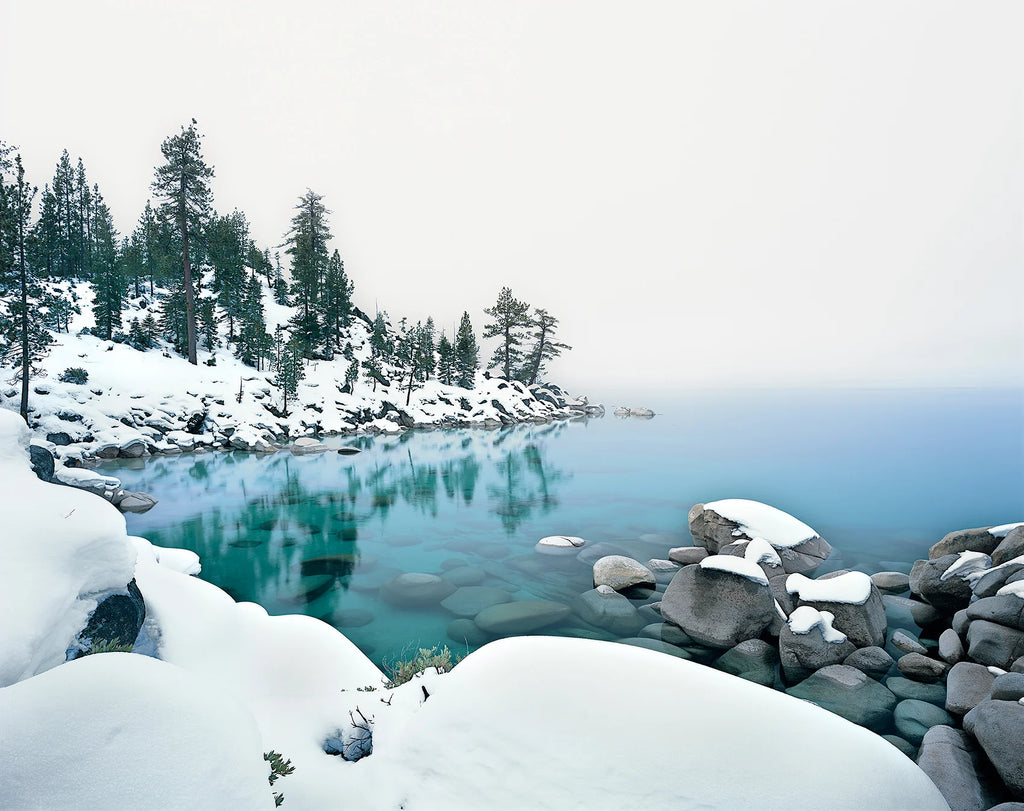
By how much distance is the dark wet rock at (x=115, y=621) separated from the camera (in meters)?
4.96

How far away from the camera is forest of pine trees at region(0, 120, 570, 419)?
2975cm

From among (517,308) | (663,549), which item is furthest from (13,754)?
(517,308)

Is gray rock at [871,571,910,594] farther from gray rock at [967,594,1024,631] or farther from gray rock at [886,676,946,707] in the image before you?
gray rock at [886,676,946,707]

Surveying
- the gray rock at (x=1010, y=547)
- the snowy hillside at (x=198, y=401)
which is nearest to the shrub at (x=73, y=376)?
the snowy hillside at (x=198, y=401)

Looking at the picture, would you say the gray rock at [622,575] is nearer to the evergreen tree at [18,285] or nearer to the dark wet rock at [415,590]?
the dark wet rock at [415,590]

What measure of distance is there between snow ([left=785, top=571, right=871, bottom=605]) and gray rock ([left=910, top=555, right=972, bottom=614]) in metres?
3.76

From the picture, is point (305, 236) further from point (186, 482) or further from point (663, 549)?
point (663, 549)

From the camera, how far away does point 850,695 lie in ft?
27.0

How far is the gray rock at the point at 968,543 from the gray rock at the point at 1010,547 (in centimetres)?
116

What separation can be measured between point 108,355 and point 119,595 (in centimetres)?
4870

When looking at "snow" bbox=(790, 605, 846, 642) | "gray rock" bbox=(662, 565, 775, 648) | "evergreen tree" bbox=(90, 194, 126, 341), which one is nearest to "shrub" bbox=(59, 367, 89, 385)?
"evergreen tree" bbox=(90, 194, 126, 341)

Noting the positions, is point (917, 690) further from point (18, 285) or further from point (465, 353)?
point (465, 353)

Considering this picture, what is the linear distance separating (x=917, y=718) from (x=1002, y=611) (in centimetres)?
323

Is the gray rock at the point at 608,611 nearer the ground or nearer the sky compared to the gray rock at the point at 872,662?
nearer the ground
